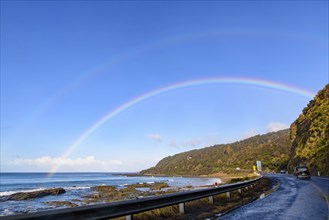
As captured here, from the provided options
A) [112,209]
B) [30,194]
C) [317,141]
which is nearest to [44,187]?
[30,194]

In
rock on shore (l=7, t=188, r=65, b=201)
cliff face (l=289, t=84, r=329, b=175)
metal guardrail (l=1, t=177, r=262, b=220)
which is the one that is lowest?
rock on shore (l=7, t=188, r=65, b=201)

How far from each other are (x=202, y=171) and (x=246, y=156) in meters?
33.2

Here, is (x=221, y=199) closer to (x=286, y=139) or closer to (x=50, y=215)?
(x=50, y=215)

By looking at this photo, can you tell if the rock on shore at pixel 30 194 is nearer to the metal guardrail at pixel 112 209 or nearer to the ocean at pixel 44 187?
the ocean at pixel 44 187

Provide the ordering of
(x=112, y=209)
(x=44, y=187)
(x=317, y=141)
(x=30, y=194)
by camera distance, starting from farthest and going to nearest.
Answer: (x=44, y=187), (x=317, y=141), (x=30, y=194), (x=112, y=209)

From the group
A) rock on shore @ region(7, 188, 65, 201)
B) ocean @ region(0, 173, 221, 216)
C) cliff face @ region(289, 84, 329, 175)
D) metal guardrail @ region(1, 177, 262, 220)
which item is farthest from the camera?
cliff face @ region(289, 84, 329, 175)

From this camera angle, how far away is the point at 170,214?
12.8 meters

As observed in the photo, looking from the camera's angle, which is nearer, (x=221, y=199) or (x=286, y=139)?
(x=221, y=199)

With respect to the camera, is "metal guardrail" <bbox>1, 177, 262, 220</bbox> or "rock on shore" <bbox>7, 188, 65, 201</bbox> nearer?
"metal guardrail" <bbox>1, 177, 262, 220</bbox>

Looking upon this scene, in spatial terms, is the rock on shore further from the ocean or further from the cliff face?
the cliff face

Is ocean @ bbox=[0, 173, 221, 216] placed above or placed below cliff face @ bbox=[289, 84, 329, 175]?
below

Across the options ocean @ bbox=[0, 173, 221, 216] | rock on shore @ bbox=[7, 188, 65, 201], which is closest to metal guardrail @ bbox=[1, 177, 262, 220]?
ocean @ bbox=[0, 173, 221, 216]

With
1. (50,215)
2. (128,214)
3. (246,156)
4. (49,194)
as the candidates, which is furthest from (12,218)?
(246,156)

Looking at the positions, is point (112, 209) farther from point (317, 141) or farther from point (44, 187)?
point (44, 187)
